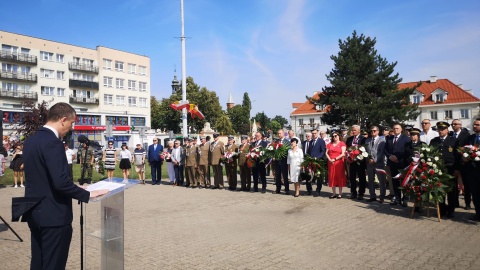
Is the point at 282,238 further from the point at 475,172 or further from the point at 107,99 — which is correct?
the point at 107,99

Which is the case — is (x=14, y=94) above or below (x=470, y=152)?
above

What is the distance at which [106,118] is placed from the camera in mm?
57625

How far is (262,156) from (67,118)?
917cm

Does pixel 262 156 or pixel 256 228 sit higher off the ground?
pixel 262 156

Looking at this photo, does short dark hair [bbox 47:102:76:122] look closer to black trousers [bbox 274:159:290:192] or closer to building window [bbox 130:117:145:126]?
black trousers [bbox 274:159:290:192]

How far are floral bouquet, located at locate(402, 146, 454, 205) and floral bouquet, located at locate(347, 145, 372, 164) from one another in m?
2.10

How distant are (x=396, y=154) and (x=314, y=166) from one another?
258 cm

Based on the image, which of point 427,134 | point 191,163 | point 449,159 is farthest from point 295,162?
point 191,163

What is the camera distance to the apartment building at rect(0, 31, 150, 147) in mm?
48844

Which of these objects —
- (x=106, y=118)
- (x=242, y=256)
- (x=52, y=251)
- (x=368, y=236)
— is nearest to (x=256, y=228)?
(x=242, y=256)

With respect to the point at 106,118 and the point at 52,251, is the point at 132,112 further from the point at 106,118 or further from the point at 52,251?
the point at 52,251

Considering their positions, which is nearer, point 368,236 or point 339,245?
point 339,245

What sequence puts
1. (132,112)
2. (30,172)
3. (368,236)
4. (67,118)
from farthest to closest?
(132,112)
(368,236)
(67,118)
(30,172)

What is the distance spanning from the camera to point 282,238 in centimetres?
648
